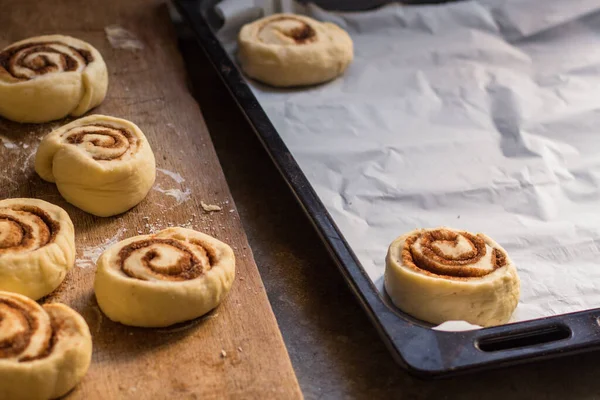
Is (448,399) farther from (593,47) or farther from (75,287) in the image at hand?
(593,47)

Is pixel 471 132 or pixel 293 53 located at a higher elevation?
pixel 293 53

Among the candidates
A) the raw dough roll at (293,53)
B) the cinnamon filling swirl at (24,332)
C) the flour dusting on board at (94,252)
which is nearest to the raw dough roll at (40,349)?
the cinnamon filling swirl at (24,332)

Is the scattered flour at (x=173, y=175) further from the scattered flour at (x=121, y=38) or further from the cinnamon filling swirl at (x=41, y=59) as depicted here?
the scattered flour at (x=121, y=38)

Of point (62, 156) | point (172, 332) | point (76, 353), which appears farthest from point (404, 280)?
point (62, 156)

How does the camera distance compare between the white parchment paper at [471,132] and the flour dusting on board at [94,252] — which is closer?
the flour dusting on board at [94,252]

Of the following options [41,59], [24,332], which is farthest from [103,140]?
[24,332]

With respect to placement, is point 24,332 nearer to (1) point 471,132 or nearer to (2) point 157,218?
(2) point 157,218
